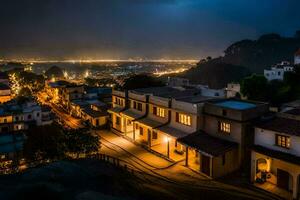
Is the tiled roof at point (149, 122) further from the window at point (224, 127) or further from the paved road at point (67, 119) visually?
the paved road at point (67, 119)

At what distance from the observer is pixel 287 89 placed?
1833 inches

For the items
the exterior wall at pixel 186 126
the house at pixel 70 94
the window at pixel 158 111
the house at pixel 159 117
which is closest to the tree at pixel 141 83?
the house at pixel 70 94

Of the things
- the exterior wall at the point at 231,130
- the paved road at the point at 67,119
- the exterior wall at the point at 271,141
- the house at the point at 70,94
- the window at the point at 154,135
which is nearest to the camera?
the exterior wall at the point at 271,141

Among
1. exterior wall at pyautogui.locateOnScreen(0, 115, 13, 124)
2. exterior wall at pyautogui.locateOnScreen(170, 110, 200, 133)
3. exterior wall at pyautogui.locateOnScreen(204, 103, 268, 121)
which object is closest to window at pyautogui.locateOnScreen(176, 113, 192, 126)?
exterior wall at pyautogui.locateOnScreen(170, 110, 200, 133)

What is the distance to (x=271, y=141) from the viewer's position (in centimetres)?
2258

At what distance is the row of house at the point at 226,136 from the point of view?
858 inches

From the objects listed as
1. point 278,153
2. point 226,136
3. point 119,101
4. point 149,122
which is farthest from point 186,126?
point 119,101

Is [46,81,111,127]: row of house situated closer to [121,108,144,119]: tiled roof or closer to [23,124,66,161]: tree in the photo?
[121,108,144,119]: tiled roof

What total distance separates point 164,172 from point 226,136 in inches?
239

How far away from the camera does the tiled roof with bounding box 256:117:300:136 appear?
2141 cm

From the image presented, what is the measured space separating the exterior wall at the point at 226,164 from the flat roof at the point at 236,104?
12.3 ft

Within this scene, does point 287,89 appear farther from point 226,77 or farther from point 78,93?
point 226,77

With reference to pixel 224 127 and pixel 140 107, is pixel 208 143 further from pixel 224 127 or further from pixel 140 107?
pixel 140 107

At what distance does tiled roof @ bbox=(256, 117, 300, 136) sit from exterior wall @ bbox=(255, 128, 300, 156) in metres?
0.31
